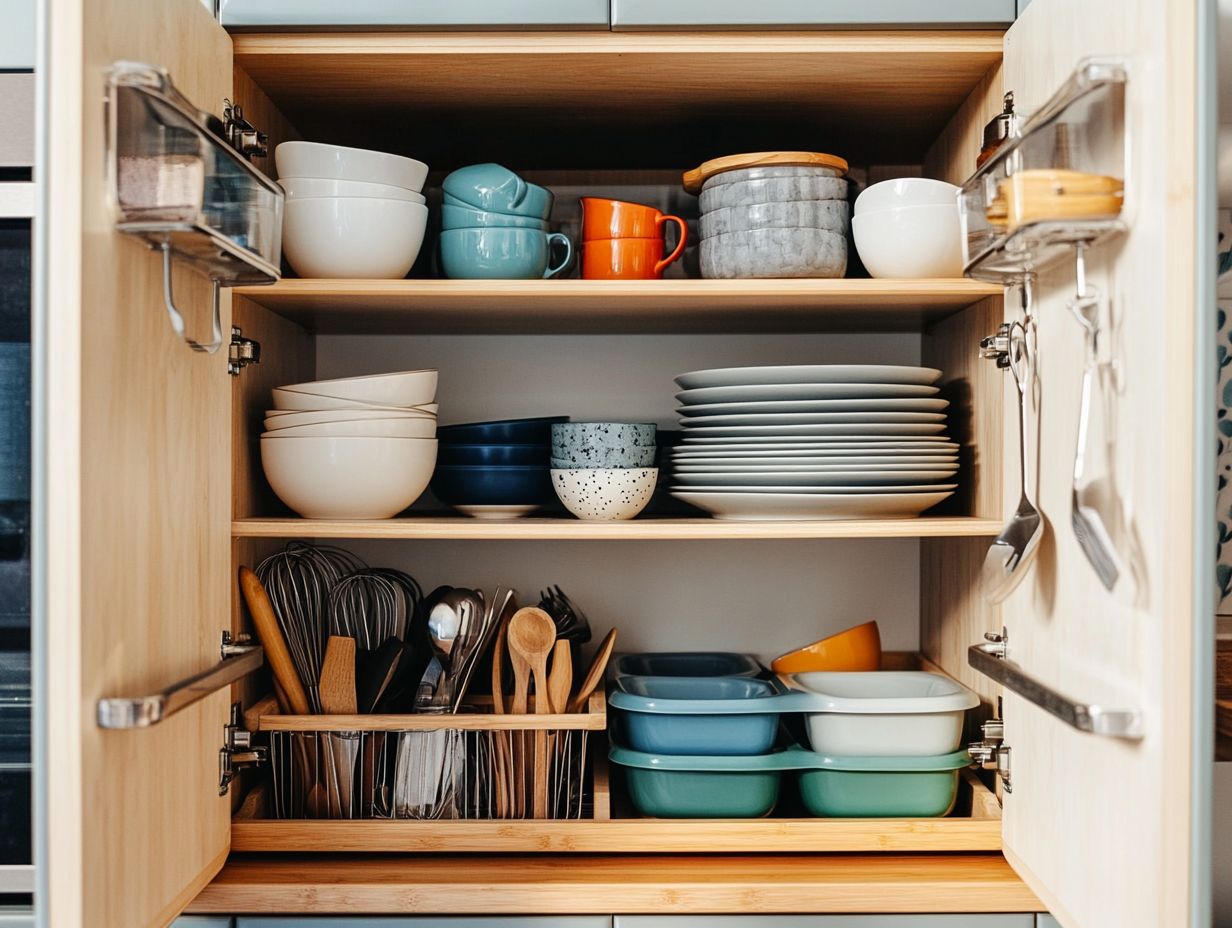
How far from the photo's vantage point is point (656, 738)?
1082 mm

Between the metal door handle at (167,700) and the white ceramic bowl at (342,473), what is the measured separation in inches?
7.4

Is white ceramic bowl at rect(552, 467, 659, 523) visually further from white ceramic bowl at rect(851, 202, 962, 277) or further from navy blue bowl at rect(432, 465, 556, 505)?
white ceramic bowl at rect(851, 202, 962, 277)

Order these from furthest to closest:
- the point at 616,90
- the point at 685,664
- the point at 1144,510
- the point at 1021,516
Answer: the point at 685,664
the point at 616,90
the point at 1021,516
the point at 1144,510

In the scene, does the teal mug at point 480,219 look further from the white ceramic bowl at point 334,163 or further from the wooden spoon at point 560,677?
the wooden spoon at point 560,677

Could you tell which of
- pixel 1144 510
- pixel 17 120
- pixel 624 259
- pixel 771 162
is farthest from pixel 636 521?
pixel 17 120

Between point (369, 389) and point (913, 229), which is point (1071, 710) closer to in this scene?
point (913, 229)

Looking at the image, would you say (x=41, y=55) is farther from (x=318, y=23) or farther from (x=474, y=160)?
(x=474, y=160)

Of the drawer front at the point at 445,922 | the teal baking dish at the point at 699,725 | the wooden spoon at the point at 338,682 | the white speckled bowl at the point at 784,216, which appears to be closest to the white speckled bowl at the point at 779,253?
the white speckled bowl at the point at 784,216

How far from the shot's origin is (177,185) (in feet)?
2.46

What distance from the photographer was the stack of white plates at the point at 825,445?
42.3 inches

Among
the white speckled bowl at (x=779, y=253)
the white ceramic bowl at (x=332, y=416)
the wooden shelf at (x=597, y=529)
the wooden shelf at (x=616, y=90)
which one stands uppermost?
the wooden shelf at (x=616, y=90)

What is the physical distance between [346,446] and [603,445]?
27cm

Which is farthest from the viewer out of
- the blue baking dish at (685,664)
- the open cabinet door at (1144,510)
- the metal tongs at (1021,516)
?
the blue baking dish at (685,664)

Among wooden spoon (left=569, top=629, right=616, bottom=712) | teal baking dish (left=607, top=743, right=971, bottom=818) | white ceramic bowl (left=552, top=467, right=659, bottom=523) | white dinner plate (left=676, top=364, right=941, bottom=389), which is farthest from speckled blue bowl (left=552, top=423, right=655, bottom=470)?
teal baking dish (left=607, top=743, right=971, bottom=818)
